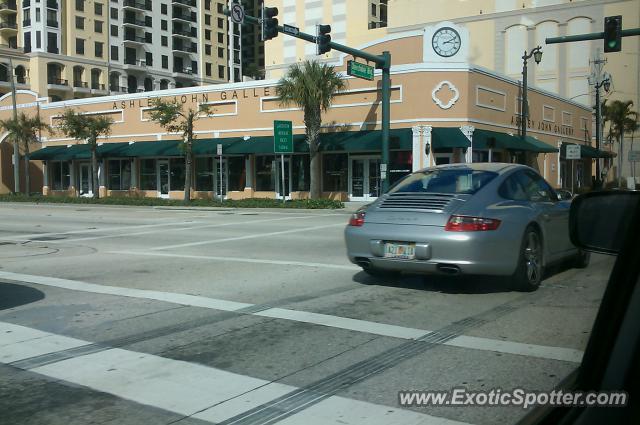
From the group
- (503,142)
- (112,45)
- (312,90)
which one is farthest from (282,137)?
(112,45)

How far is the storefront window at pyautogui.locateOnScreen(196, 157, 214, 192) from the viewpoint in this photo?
3597cm

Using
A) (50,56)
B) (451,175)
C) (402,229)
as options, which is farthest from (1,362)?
(50,56)

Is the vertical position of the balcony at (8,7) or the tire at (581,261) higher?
the balcony at (8,7)

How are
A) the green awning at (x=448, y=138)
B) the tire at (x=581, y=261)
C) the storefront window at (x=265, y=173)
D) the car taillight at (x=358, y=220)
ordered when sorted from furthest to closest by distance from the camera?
1. the storefront window at (x=265, y=173)
2. the green awning at (x=448, y=138)
3. the tire at (x=581, y=261)
4. the car taillight at (x=358, y=220)

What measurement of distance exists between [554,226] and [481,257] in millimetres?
1698

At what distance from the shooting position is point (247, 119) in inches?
1346

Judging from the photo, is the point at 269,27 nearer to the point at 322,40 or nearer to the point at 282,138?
the point at 322,40

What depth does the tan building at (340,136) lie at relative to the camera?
92.2 ft

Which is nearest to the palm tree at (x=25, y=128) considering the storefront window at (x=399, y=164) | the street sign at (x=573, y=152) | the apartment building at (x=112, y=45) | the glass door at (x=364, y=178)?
the glass door at (x=364, y=178)

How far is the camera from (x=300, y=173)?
32.8 m

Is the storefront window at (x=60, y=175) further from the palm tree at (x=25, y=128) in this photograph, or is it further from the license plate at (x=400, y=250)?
the license plate at (x=400, y=250)

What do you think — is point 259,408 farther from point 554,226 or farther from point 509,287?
point 554,226

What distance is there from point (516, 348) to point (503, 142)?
2610 cm

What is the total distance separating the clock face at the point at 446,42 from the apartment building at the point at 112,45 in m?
60.6
